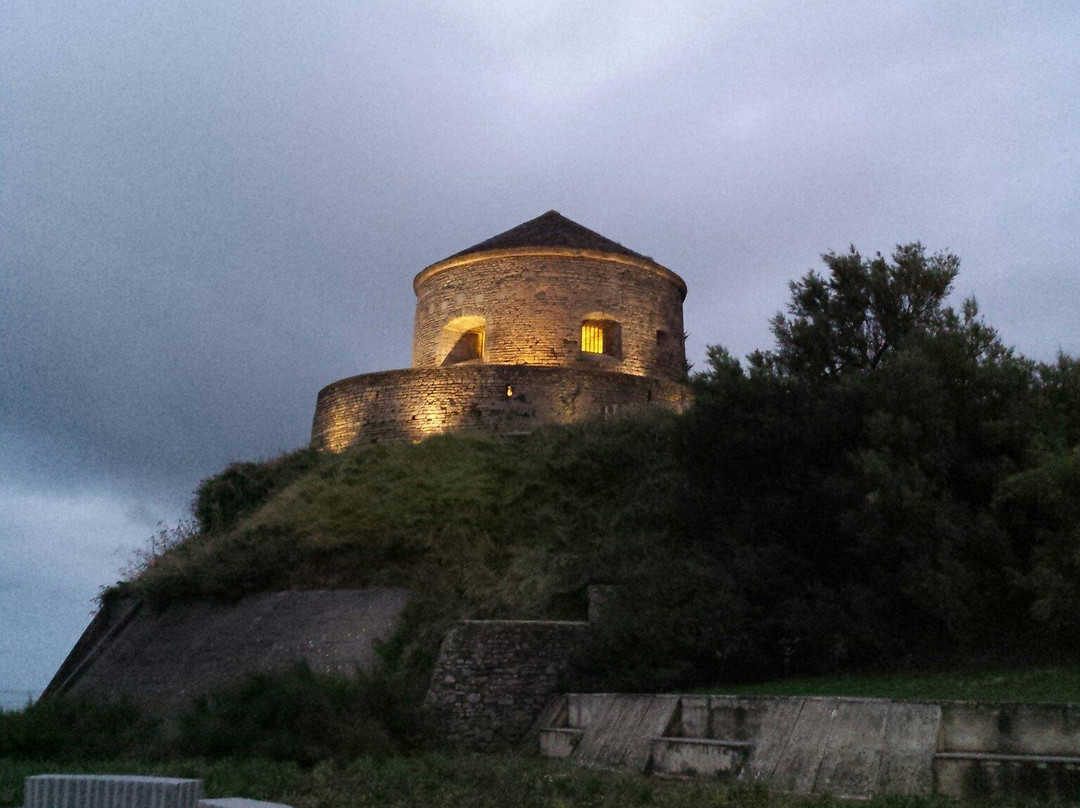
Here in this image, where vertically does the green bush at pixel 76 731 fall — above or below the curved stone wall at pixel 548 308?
below

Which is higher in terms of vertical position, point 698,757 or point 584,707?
point 584,707

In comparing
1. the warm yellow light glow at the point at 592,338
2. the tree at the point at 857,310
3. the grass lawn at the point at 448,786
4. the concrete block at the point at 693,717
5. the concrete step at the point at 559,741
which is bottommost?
the grass lawn at the point at 448,786

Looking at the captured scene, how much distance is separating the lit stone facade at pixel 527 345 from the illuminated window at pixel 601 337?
0.03 meters

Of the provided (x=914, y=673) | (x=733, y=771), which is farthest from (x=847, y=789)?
(x=914, y=673)

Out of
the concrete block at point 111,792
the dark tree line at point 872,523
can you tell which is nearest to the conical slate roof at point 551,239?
the dark tree line at point 872,523

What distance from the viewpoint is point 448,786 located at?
31.1ft

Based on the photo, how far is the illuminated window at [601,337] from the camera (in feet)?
86.1

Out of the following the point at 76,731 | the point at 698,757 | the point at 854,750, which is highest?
the point at 76,731

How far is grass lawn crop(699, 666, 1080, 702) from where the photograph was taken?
31.8 ft

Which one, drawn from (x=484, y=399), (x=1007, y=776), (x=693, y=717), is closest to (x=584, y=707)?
(x=693, y=717)

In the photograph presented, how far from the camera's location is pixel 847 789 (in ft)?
29.4

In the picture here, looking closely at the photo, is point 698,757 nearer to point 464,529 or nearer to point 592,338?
point 464,529

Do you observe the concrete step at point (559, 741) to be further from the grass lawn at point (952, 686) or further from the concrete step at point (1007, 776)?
the concrete step at point (1007, 776)

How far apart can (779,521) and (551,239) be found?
14115mm
